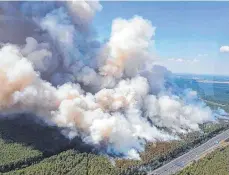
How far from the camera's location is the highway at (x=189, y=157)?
19.0 m

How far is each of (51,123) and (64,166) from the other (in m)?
3.64

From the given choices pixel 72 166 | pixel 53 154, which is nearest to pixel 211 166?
pixel 72 166

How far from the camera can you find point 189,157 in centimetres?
2141

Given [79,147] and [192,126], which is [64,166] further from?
[192,126]

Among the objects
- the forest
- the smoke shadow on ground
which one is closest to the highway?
the forest

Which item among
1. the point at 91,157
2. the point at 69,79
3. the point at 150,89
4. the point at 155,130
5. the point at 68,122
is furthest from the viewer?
the point at 150,89

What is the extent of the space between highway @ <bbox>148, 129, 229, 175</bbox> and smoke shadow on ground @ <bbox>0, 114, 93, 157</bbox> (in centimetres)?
391

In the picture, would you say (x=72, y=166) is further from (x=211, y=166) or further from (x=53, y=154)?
(x=211, y=166)

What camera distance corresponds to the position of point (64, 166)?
57.0 feet

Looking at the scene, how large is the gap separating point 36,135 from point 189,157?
8.49 meters

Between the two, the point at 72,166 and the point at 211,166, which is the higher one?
the point at 72,166

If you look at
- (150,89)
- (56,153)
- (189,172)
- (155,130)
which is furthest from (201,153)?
(56,153)

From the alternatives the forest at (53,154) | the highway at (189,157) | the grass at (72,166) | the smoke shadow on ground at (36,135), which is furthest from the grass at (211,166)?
the smoke shadow on ground at (36,135)

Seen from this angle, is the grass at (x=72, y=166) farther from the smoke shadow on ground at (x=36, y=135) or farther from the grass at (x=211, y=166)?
the grass at (x=211, y=166)
